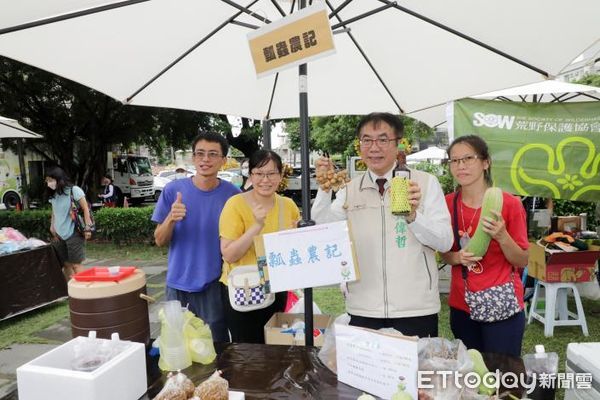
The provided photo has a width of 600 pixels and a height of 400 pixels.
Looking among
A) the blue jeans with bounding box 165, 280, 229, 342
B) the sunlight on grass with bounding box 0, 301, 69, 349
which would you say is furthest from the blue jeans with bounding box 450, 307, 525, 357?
the sunlight on grass with bounding box 0, 301, 69, 349

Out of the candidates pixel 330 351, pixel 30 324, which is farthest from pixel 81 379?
pixel 30 324

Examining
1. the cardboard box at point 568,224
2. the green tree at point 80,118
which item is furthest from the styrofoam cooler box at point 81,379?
the green tree at point 80,118

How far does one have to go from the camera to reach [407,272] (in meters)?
2.08

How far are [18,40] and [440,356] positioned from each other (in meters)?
2.42

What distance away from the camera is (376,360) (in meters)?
1.60

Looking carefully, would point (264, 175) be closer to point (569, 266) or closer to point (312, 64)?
point (312, 64)

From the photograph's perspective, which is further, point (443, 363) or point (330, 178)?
point (330, 178)

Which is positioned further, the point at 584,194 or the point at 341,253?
the point at 584,194

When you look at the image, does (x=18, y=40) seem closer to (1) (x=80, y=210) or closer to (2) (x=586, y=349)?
(2) (x=586, y=349)

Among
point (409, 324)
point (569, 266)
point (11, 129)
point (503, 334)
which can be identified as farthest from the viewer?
point (11, 129)

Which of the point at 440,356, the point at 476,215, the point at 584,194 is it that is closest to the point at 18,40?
the point at 440,356

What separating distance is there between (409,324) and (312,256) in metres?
0.67

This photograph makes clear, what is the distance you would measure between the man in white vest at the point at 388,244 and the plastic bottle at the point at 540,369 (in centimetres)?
51

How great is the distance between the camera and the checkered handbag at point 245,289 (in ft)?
7.98
